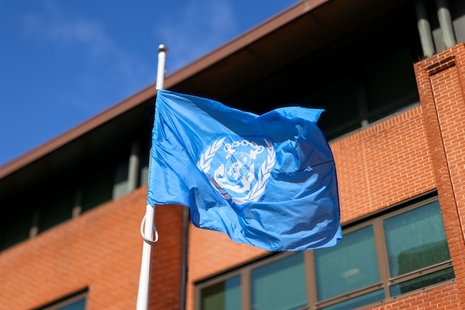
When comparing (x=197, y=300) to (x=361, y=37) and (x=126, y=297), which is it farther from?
(x=361, y=37)

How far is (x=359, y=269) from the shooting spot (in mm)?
15094

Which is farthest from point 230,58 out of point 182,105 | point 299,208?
point 299,208

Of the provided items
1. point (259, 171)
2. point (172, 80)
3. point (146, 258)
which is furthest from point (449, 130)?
point (172, 80)

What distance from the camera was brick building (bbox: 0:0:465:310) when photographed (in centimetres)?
1463

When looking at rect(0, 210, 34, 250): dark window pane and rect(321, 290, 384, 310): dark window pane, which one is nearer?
rect(321, 290, 384, 310): dark window pane

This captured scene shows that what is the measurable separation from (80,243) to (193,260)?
2703 mm

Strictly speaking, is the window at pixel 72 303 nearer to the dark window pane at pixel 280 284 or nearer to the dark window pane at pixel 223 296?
the dark window pane at pixel 223 296

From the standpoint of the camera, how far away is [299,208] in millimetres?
11820

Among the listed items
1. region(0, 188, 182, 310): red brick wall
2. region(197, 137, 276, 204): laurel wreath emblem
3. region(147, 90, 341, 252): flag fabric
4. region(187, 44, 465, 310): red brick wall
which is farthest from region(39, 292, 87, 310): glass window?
region(197, 137, 276, 204): laurel wreath emblem

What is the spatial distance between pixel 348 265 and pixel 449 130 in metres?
2.83

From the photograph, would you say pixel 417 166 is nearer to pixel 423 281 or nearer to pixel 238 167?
pixel 423 281

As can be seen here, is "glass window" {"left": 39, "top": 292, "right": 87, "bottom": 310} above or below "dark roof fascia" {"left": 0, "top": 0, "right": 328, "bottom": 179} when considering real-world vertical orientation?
below

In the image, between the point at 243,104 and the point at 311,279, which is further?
the point at 243,104

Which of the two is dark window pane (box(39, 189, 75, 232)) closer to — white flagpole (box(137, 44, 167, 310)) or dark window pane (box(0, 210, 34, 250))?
dark window pane (box(0, 210, 34, 250))
